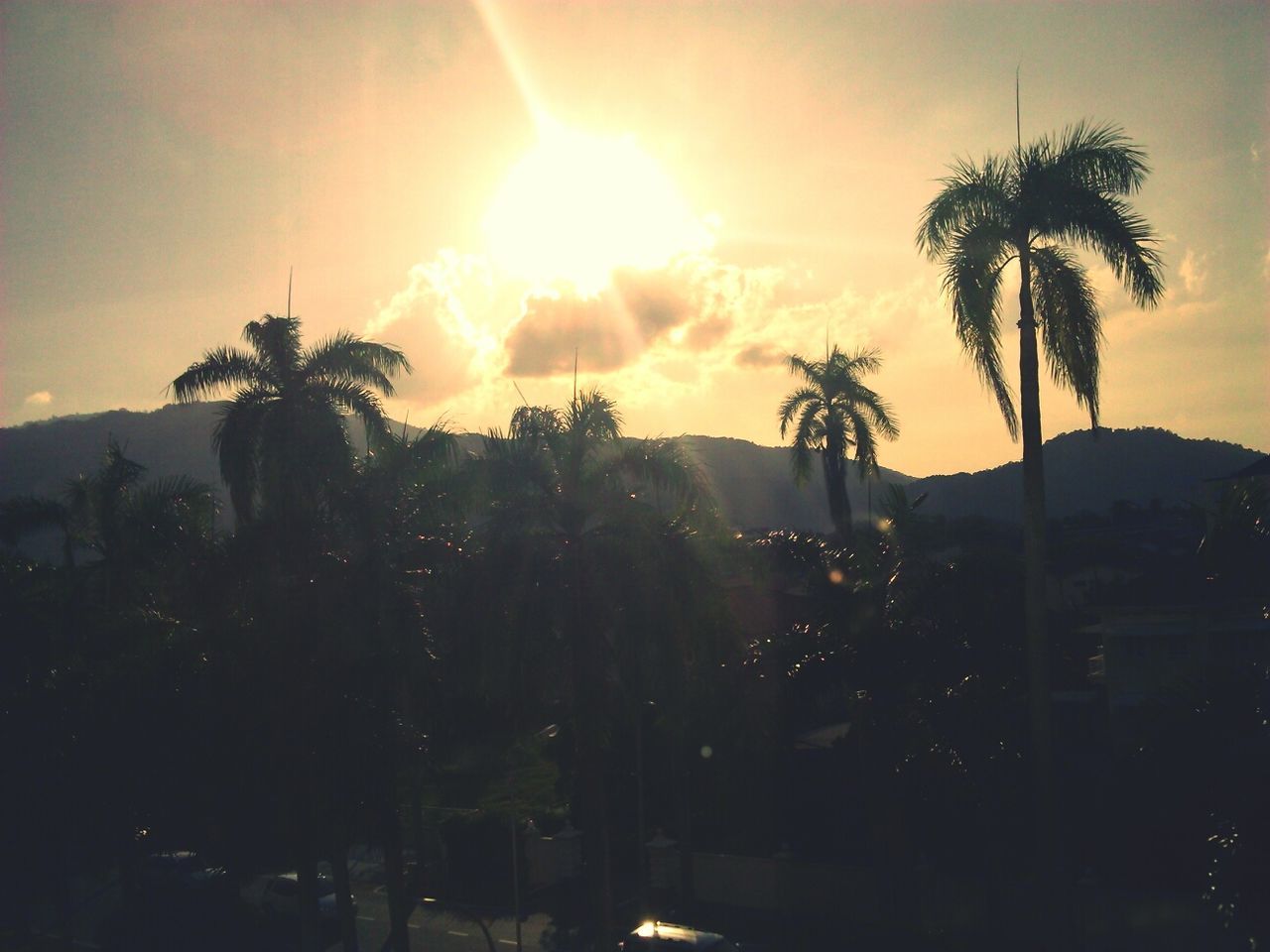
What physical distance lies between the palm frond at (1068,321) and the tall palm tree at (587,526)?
6.57 metres

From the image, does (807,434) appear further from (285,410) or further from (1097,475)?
(1097,475)

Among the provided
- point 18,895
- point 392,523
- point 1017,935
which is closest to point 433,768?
point 392,523

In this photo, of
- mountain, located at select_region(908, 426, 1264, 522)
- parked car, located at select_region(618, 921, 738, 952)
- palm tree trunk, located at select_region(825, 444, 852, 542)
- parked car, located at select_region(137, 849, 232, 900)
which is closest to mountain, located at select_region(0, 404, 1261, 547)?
mountain, located at select_region(908, 426, 1264, 522)

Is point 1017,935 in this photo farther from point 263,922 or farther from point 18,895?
point 18,895

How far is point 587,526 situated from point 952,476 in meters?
161

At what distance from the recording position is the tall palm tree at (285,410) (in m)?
20.1

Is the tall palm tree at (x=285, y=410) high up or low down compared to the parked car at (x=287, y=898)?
up

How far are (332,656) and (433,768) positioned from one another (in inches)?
206

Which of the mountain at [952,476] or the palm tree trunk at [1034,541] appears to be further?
the mountain at [952,476]

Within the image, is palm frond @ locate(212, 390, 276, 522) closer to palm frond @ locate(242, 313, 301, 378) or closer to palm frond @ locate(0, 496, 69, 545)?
palm frond @ locate(242, 313, 301, 378)

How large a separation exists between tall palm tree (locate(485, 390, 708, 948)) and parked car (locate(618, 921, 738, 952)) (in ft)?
4.03

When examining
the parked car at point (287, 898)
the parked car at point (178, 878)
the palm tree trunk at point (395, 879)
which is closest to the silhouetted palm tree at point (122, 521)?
the palm tree trunk at point (395, 879)

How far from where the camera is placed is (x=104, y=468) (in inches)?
1216

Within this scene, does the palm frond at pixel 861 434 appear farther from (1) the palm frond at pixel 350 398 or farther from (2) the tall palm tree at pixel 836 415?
(1) the palm frond at pixel 350 398
